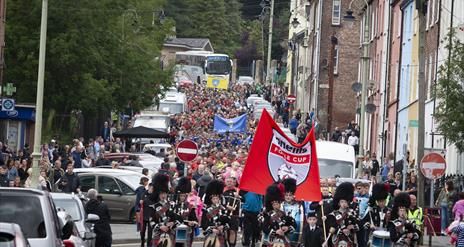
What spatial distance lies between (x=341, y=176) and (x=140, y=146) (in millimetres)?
34727

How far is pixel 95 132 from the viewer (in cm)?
8162

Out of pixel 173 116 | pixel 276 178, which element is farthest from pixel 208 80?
pixel 276 178

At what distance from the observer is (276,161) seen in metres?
30.8

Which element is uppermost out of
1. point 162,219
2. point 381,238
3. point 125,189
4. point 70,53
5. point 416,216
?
point 70,53

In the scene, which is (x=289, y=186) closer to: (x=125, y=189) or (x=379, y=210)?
(x=379, y=210)

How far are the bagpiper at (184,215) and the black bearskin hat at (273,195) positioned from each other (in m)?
1.48

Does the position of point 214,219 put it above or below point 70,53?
below

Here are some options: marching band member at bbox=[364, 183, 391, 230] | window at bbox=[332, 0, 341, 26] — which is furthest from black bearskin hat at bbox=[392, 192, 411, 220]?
window at bbox=[332, 0, 341, 26]

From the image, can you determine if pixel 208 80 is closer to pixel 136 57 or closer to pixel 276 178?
pixel 136 57

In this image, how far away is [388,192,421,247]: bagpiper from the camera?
2759cm

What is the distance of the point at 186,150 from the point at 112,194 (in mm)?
2512

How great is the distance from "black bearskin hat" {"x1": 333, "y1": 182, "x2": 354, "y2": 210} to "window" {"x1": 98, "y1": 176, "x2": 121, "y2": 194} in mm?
14232

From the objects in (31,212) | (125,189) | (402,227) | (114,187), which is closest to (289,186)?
(402,227)

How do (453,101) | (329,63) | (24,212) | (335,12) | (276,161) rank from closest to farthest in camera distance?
1. (24,212)
2. (276,161)
3. (453,101)
4. (329,63)
5. (335,12)
